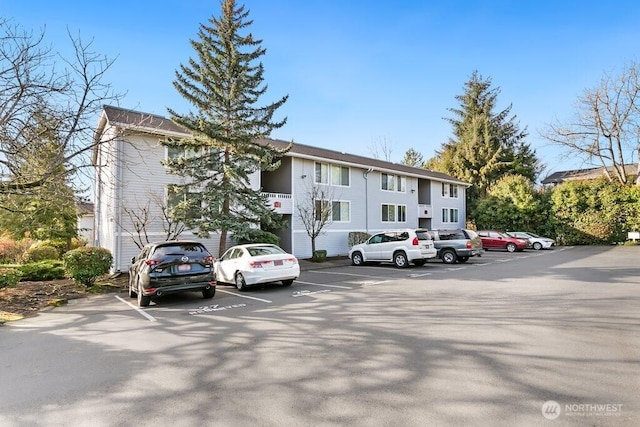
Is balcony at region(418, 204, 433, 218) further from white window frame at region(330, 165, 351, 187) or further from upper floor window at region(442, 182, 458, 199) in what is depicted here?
white window frame at region(330, 165, 351, 187)

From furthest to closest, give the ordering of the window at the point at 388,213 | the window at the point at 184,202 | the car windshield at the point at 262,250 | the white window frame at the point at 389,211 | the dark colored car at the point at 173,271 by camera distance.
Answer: the window at the point at 388,213, the white window frame at the point at 389,211, the window at the point at 184,202, the car windshield at the point at 262,250, the dark colored car at the point at 173,271

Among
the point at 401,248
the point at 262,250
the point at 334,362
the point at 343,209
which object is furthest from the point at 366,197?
the point at 334,362

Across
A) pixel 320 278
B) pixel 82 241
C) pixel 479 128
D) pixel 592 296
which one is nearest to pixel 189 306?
pixel 320 278

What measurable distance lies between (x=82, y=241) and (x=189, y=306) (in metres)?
18.4

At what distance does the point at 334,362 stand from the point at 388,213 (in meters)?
24.6

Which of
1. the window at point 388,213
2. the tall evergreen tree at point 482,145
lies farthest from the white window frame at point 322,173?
the tall evergreen tree at point 482,145

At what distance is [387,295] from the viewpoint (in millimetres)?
10172

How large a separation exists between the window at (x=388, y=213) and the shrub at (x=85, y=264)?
2013 centimetres

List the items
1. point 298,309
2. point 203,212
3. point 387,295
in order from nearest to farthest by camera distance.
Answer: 1. point 298,309
2. point 387,295
3. point 203,212

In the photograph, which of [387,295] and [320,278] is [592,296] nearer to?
[387,295]

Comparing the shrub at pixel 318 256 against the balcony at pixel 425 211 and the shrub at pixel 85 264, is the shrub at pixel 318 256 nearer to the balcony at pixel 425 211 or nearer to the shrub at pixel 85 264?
the shrub at pixel 85 264

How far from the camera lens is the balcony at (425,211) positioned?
3199cm

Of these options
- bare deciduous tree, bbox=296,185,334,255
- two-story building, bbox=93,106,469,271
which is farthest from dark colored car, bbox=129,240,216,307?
bare deciduous tree, bbox=296,185,334,255

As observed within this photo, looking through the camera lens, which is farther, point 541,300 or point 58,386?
point 541,300
